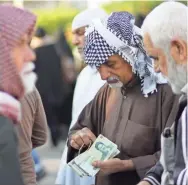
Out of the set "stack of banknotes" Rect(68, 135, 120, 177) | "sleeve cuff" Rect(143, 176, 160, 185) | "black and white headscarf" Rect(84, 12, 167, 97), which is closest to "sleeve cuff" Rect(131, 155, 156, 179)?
"stack of banknotes" Rect(68, 135, 120, 177)

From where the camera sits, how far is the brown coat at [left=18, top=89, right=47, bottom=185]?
397 centimetres

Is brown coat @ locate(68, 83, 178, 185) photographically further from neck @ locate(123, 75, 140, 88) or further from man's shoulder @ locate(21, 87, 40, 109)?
man's shoulder @ locate(21, 87, 40, 109)

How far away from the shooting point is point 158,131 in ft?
12.5

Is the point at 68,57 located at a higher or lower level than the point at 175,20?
lower

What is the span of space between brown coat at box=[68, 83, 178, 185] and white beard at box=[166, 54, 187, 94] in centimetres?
64

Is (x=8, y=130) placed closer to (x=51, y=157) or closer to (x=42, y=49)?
(x=51, y=157)

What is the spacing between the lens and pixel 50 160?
9969 mm

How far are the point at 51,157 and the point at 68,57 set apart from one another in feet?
11.3

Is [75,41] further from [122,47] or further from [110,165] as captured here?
[110,165]

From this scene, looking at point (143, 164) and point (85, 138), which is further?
point (85, 138)

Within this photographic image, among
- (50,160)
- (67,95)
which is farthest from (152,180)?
(67,95)

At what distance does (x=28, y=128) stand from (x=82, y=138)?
0.99ft

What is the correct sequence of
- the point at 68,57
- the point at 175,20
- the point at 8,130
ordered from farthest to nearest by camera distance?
the point at 68,57, the point at 175,20, the point at 8,130

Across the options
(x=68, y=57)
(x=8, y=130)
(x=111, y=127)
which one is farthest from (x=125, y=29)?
(x=68, y=57)
